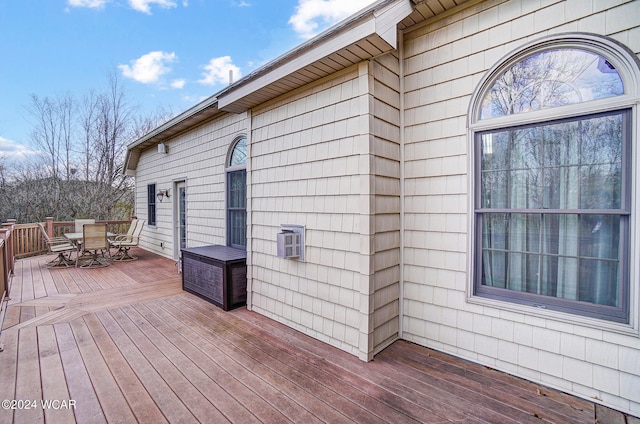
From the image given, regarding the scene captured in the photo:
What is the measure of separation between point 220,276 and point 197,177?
3070 mm

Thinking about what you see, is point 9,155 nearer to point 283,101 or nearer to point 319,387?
point 283,101

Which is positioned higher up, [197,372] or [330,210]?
[330,210]

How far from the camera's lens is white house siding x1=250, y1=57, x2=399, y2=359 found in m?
2.62

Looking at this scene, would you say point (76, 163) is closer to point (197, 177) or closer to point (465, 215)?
point (197, 177)

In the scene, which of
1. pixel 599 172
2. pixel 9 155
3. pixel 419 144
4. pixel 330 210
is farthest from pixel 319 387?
pixel 9 155

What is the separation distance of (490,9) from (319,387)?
341 cm

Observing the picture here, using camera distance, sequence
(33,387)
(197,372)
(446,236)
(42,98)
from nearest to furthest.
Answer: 1. (33,387)
2. (197,372)
3. (446,236)
4. (42,98)

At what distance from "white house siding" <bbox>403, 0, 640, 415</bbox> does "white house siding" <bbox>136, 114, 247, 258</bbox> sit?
3280 mm

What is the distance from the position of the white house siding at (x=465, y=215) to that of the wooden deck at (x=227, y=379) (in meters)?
0.20

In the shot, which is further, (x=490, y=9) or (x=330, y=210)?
(x=330, y=210)

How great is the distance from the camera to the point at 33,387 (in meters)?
2.20

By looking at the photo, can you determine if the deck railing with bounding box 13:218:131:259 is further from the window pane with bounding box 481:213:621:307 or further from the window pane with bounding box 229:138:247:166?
the window pane with bounding box 481:213:621:307

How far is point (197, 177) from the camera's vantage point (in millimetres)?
6211

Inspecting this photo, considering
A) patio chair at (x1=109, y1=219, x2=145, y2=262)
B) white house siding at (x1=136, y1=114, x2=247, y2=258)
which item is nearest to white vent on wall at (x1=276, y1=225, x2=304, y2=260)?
white house siding at (x1=136, y1=114, x2=247, y2=258)
